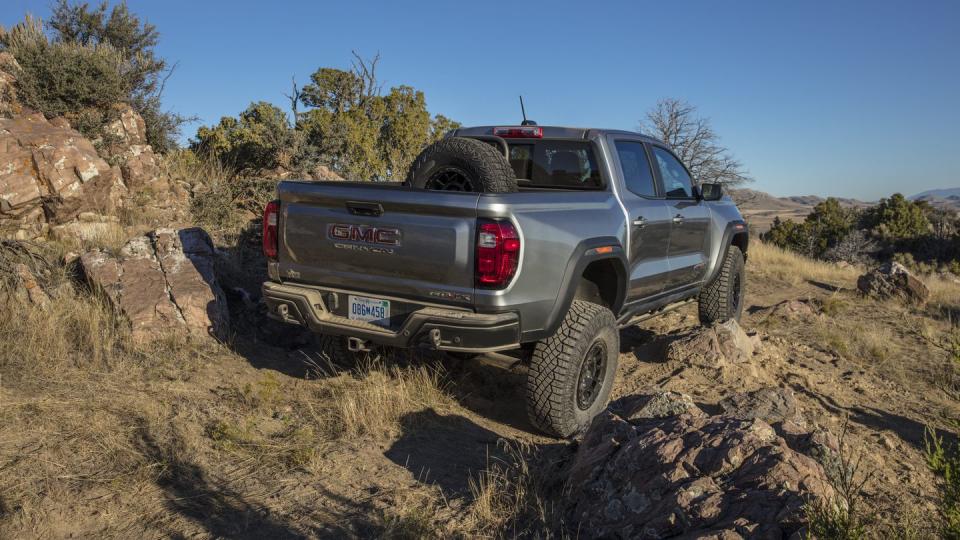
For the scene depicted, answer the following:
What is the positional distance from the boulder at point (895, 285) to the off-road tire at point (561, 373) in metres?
8.37

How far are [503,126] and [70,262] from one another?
14.4 feet

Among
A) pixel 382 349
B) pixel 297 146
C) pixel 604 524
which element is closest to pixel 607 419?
pixel 604 524

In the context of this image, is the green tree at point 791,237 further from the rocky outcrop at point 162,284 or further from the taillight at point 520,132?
the rocky outcrop at point 162,284

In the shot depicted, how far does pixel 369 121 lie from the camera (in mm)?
14078

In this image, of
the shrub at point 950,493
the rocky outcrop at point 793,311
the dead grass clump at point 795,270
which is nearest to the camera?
the shrub at point 950,493

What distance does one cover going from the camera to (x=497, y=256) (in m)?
4.00

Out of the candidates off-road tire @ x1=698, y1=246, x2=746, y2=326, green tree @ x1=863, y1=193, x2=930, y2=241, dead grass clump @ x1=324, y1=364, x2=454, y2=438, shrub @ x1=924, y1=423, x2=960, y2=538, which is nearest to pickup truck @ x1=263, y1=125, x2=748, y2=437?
dead grass clump @ x1=324, y1=364, x2=454, y2=438

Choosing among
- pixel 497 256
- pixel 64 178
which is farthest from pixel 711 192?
pixel 64 178

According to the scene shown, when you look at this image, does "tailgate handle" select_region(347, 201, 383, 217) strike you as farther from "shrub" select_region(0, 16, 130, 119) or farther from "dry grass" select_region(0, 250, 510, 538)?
"shrub" select_region(0, 16, 130, 119)

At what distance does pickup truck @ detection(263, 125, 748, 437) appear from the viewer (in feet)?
13.4

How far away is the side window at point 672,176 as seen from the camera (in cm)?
623

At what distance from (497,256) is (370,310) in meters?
0.96

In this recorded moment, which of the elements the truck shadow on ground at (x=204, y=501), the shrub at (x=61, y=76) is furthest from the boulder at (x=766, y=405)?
the shrub at (x=61, y=76)

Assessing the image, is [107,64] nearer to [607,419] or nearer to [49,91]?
[49,91]
